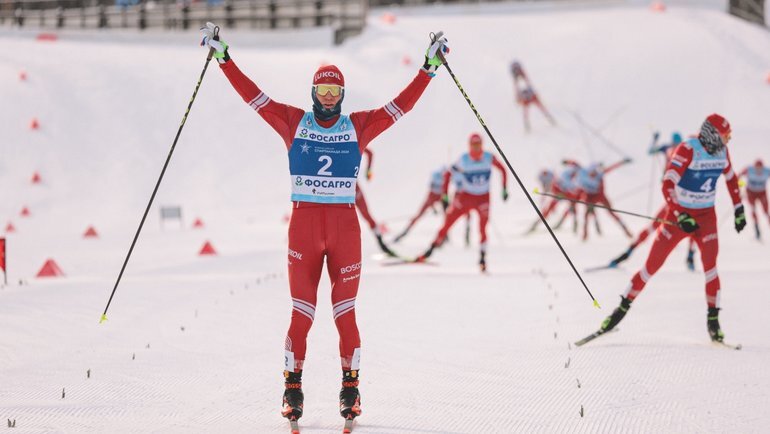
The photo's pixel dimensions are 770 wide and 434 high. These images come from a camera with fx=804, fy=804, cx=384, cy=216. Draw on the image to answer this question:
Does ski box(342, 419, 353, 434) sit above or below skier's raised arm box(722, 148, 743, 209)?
below

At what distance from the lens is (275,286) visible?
10.5m

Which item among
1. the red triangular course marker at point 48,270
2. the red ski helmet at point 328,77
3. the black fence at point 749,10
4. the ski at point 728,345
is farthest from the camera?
the black fence at point 749,10

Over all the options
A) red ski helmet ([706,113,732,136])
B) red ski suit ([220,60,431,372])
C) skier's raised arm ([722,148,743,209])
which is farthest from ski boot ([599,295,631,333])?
red ski suit ([220,60,431,372])

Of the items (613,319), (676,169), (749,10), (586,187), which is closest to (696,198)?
(676,169)

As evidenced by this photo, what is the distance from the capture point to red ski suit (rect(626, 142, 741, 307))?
7.36 metres

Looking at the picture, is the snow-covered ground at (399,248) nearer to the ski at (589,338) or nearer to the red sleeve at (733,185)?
the ski at (589,338)

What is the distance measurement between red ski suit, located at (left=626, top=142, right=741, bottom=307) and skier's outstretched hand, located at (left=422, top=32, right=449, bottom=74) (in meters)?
3.19

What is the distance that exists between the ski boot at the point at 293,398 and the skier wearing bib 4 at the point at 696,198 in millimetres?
3575

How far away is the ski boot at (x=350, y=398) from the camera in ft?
15.4

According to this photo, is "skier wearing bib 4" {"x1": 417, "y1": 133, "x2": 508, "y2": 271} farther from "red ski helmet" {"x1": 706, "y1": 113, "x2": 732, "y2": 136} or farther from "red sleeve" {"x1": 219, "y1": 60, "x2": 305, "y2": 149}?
"red sleeve" {"x1": 219, "y1": 60, "x2": 305, "y2": 149}

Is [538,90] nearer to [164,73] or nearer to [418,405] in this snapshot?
[164,73]

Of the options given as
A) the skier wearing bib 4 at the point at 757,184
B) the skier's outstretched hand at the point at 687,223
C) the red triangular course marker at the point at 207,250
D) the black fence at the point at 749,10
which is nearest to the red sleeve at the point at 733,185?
the skier's outstretched hand at the point at 687,223

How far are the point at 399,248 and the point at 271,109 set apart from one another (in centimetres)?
1092

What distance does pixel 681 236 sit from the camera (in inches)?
293
